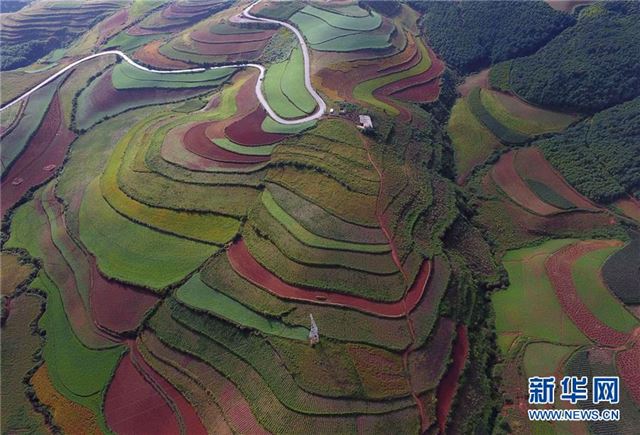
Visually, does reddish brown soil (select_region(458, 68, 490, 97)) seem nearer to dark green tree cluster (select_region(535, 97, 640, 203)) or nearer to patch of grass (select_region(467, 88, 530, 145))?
patch of grass (select_region(467, 88, 530, 145))

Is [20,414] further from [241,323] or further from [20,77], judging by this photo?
[20,77]

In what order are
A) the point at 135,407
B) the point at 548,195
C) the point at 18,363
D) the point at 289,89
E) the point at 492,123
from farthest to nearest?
1. the point at 289,89
2. the point at 492,123
3. the point at 548,195
4. the point at 18,363
5. the point at 135,407

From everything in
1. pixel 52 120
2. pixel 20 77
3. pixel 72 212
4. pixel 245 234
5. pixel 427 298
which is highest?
pixel 20 77

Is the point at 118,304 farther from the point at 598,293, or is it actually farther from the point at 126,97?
the point at 598,293

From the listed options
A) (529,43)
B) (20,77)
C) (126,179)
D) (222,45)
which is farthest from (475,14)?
(20,77)

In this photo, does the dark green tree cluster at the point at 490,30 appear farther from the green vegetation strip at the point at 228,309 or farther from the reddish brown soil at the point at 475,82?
the green vegetation strip at the point at 228,309

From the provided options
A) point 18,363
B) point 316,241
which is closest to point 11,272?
point 18,363
